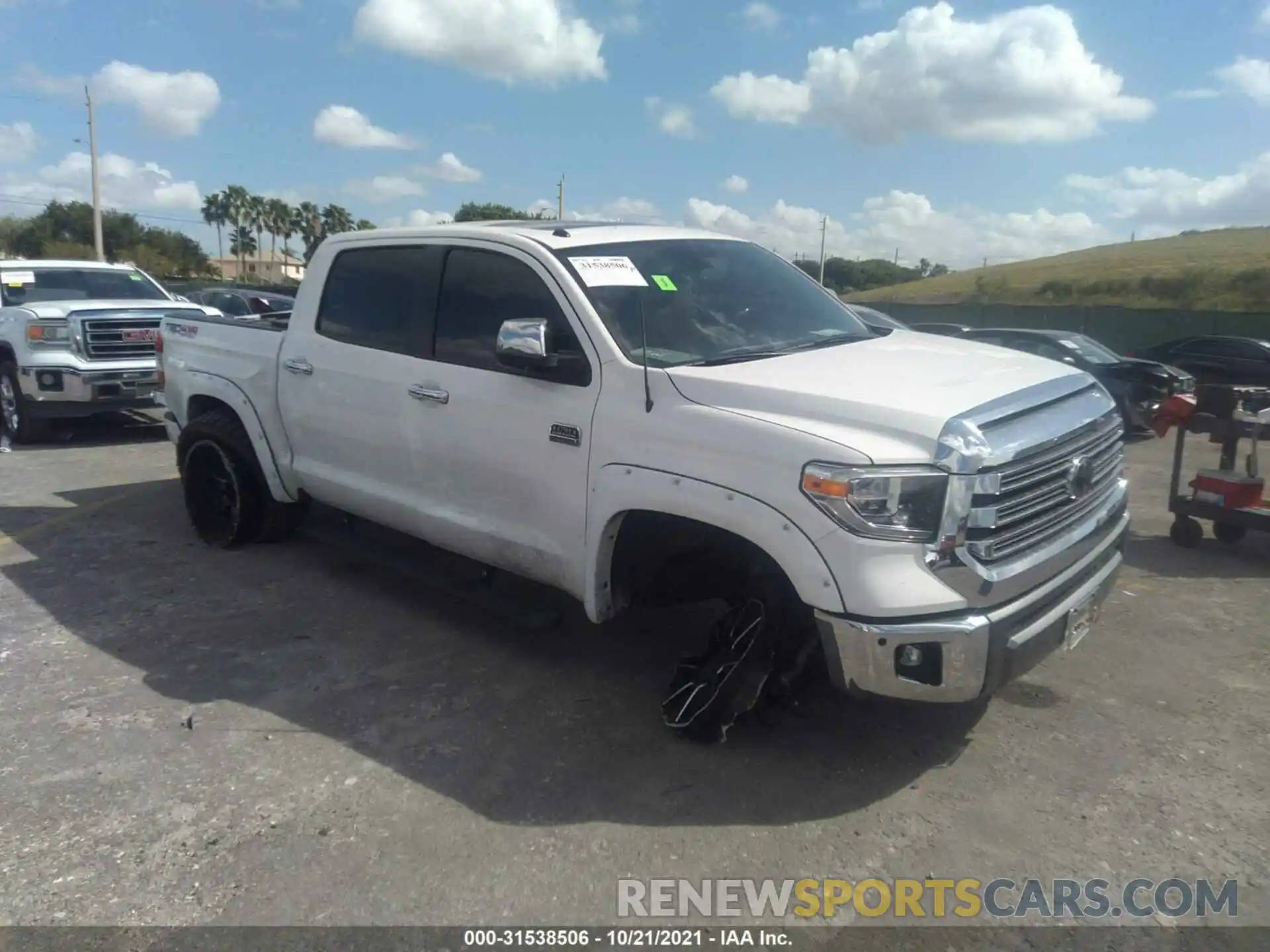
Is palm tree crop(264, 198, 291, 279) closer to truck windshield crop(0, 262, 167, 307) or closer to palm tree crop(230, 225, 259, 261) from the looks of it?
palm tree crop(230, 225, 259, 261)

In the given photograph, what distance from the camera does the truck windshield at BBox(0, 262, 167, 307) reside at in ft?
34.6

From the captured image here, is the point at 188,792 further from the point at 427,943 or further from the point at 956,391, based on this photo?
the point at 956,391

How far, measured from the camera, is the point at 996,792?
3488 mm

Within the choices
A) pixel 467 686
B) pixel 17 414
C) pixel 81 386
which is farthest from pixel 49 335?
pixel 467 686

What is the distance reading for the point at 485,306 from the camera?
14.5ft

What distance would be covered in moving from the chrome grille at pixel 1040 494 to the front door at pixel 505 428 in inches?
58.7

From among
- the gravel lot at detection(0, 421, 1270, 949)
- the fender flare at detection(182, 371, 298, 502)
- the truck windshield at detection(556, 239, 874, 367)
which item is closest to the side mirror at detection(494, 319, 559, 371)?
the truck windshield at detection(556, 239, 874, 367)

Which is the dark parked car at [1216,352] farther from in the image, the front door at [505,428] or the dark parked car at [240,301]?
the dark parked car at [240,301]

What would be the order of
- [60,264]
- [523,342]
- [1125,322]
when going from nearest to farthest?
[523,342] < [60,264] < [1125,322]

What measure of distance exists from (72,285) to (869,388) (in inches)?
415

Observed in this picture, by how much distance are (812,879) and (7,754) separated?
3035mm

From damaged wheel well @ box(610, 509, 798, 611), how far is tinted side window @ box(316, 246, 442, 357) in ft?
4.95

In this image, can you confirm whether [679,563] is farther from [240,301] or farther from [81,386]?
[240,301]

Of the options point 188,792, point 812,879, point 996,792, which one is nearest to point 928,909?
point 812,879
